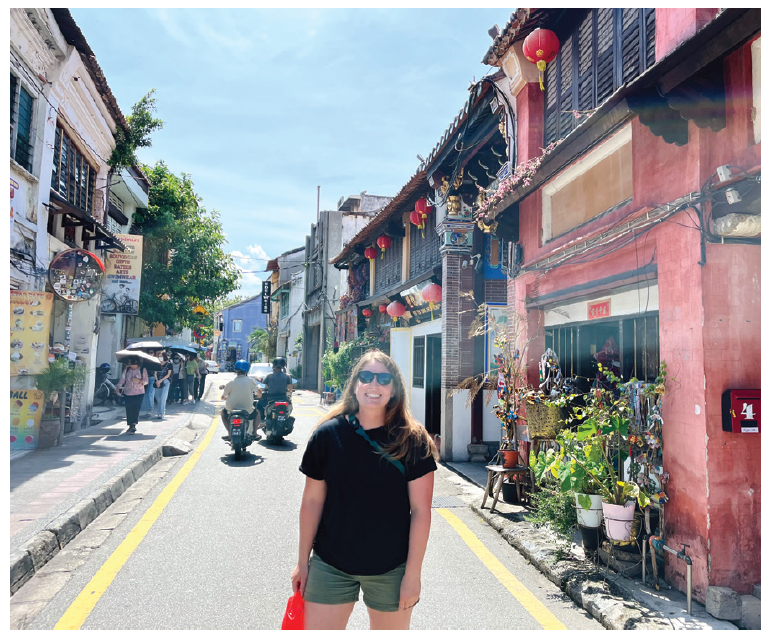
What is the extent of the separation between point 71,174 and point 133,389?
499cm

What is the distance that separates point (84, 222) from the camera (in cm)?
1241

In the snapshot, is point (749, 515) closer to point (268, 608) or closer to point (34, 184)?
point (268, 608)

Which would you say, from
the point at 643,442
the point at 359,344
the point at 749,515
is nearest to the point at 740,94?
the point at 643,442

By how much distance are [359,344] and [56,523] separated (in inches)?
589

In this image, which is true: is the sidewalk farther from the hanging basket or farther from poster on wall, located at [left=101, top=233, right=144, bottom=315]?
poster on wall, located at [left=101, top=233, right=144, bottom=315]

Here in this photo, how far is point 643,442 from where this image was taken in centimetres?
495

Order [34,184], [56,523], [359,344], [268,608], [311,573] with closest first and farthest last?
[311,573]
[268,608]
[56,523]
[34,184]
[359,344]

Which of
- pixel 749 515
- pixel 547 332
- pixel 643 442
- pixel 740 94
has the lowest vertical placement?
pixel 749 515

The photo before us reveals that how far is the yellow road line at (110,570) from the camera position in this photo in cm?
393

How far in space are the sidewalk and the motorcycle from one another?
656 cm

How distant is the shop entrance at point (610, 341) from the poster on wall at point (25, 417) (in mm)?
8408

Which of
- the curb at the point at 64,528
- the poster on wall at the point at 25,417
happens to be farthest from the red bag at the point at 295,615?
the poster on wall at the point at 25,417

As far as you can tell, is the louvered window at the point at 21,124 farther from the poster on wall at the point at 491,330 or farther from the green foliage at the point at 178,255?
the green foliage at the point at 178,255

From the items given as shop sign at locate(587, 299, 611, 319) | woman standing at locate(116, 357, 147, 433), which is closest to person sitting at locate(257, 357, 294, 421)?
woman standing at locate(116, 357, 147, 433)
